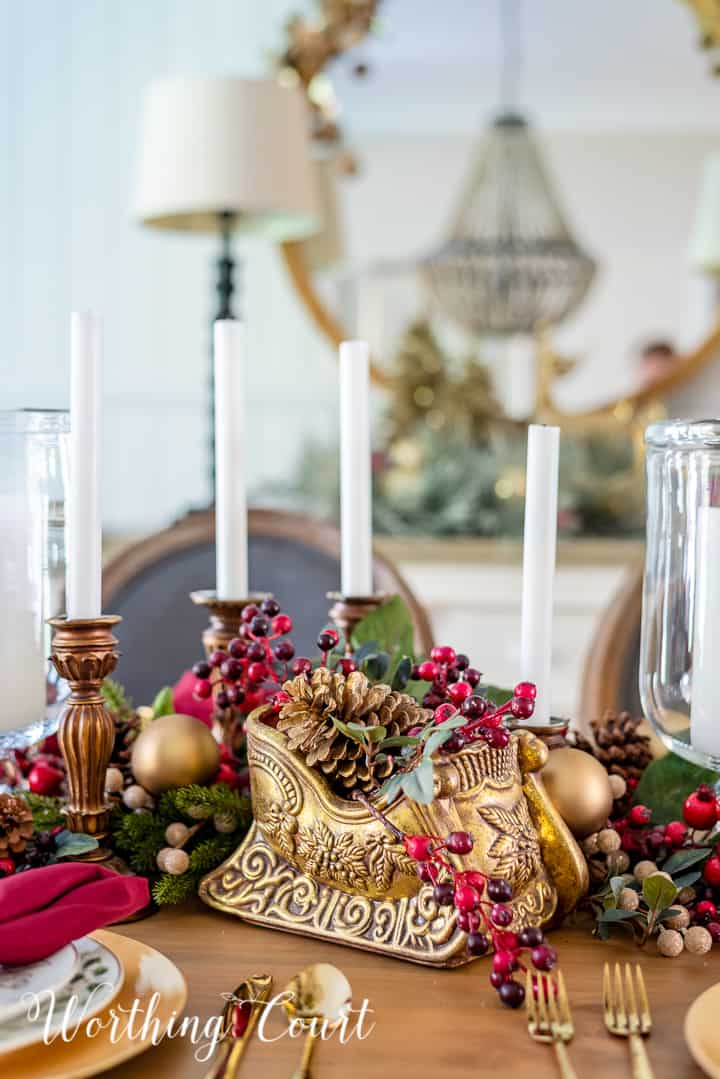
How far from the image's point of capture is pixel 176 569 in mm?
1365

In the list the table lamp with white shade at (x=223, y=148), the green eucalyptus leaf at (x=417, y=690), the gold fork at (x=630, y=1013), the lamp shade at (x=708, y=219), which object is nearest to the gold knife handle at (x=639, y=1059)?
the gold fork at (x=630, y=1013)

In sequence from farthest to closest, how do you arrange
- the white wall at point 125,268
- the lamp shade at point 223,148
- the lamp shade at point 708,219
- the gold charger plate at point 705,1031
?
the white wall at point 125,268 < the lamp shade at point 708,219 < the lamp shade at point 223,148 < the gold charger plate at point 705,1031

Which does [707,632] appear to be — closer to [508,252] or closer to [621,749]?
[621,749]

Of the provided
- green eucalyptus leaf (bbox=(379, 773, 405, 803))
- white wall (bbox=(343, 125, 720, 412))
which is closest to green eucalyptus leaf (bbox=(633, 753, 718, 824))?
green eucalyptus leaf (bbox=(379, 773, 405, 803))

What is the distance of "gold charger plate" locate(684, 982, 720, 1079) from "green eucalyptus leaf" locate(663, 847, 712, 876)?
0.12m

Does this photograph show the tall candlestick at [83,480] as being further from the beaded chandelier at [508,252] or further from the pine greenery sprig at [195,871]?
the beaded chandelier at [508,252]

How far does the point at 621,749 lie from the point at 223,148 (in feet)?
5.59

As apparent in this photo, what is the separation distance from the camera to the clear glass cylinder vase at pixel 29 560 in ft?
2.16

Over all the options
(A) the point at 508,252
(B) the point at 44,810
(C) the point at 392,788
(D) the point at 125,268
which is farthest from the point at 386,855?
(D) the point at 125,268

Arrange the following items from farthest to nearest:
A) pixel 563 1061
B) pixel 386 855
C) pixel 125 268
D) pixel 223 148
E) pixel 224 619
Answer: pixel 125 268 < pixel 223 148 < pixel 224 619 < pixel 386 855 < pixel 563 1061

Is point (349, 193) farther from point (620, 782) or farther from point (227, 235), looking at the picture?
point (620, 782)

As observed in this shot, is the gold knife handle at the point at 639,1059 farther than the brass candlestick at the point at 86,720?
No

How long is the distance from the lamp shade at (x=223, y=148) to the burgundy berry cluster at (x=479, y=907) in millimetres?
1819

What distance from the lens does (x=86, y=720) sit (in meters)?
0.66
